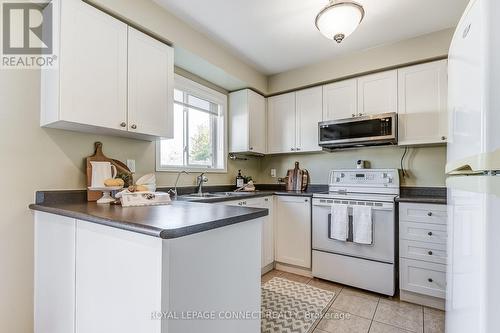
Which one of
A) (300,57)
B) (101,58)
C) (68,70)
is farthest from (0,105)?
(300,57)

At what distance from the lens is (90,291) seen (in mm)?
1081

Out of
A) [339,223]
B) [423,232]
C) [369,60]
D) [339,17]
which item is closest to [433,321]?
[423,232]

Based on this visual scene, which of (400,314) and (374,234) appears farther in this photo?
(374,234)

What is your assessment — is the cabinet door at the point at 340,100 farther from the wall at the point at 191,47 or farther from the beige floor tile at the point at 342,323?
the beige floor tile at the point at 342,323

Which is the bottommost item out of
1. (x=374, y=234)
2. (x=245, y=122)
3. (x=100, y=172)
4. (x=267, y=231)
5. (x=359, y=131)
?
(x=267, y=231)

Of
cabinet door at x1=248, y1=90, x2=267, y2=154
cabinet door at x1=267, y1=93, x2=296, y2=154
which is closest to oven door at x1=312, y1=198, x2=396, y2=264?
cabinet door at x1=267, y1=93, x2=296, y2=154

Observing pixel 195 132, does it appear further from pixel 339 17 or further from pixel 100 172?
pixel 339 17

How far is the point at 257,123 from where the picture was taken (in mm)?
3293

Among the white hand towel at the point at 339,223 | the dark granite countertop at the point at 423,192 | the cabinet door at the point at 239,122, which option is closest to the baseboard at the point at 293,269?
the white hand towel at the point at 339,223

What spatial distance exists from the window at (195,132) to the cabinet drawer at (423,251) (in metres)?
2.14

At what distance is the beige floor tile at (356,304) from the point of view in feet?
6.55

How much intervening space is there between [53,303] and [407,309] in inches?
102

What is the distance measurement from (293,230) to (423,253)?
1.23m

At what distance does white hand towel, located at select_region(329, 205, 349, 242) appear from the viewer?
2.40m
